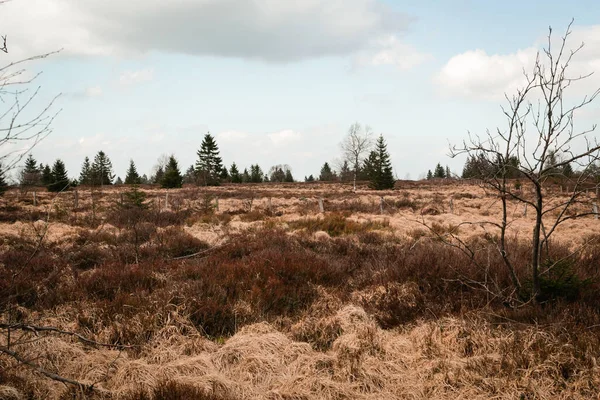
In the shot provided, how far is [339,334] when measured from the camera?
480 centimetres

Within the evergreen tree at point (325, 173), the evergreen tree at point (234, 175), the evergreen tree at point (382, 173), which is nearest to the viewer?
the evergreen tree at point (382, 173)

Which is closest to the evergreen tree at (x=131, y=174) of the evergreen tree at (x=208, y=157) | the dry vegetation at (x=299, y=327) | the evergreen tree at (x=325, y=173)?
the evergreen tree at (x=208, y=157)

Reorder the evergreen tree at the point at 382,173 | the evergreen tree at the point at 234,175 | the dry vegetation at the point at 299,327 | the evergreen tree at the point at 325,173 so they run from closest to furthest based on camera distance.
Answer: the dry vegetation at the point at 299,327 < the evergreen tree at the point at 382,173 < the evergreen tree at the point at 234,175 < the evergreen tree at the point at 325,173

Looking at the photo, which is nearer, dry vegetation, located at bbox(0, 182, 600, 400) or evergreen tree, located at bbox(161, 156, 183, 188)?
dry vegetation, located at bbox(0, 182, 600, 400)

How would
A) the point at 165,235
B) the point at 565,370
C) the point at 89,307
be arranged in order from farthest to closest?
the point at 165,235 < the point at 89,307 < the point at 565,370

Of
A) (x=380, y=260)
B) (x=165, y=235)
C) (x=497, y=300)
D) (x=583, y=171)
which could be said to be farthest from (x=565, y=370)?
(x=165, y=235)

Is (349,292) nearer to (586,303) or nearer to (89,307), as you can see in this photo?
(586,303)

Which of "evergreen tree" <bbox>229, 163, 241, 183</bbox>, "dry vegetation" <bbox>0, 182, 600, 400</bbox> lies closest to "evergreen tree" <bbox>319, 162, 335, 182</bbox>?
"evergreen tree" <bbox>229, 163, 241, 183</bbox>

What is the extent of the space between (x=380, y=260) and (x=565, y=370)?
3.92 meters

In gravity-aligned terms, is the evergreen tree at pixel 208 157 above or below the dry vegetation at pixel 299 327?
above

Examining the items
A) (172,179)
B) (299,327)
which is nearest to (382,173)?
(172,179)

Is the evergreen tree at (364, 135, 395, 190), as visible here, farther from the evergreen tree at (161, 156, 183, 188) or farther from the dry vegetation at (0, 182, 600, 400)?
the dry vegetation at (0, 182, 600, 400)

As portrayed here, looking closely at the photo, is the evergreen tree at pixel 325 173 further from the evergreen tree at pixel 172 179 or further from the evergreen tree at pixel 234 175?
the evergreen tree at pixel 172 179

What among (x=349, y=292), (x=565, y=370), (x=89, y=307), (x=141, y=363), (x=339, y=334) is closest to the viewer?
(x=565, y=370)
